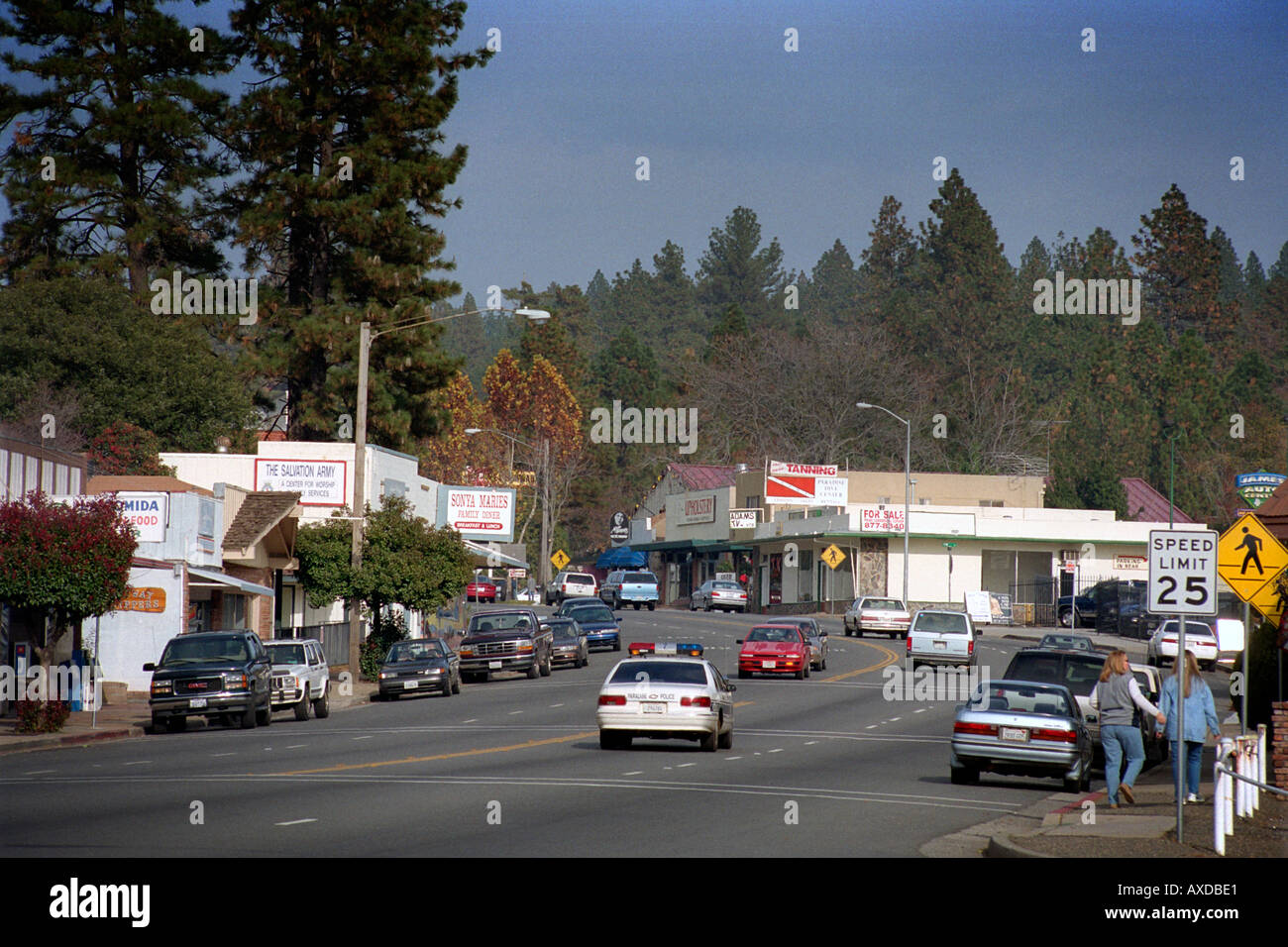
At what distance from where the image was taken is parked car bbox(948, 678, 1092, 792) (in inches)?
834

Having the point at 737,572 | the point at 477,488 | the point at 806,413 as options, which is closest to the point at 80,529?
the point at 477,488

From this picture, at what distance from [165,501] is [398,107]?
27.7 m

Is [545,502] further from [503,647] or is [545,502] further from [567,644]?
[503,647]

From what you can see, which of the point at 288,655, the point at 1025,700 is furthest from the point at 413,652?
the point at 1025,700

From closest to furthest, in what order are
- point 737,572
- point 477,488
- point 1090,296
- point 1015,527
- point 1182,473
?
point 477,488, point 1015,527, point 737,572, point 1182,473, point 1090,296

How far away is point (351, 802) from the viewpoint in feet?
57.4

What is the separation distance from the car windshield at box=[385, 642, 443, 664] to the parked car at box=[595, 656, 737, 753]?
46.3 ft

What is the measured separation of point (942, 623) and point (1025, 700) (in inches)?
889

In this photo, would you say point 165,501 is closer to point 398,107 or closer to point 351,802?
point 351,802

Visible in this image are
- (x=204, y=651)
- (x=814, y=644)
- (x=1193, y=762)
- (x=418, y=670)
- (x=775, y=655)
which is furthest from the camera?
(x=814, y=644)

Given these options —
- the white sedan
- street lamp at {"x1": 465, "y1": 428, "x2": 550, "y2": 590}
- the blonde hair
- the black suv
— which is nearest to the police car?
the blonde hair

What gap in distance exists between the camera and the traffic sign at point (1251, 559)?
24578 mm

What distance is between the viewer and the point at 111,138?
208ft
